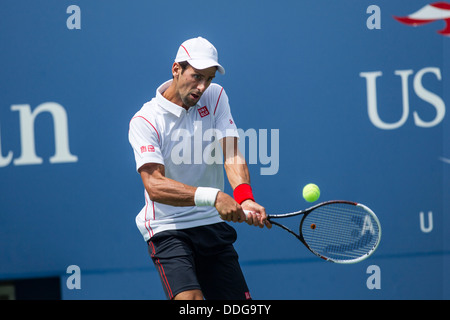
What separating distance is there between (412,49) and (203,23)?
3.97 feet

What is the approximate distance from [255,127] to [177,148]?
2.95 feet

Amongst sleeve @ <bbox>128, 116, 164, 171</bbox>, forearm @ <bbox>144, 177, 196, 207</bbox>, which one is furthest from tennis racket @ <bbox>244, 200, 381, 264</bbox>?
sleeve @ <bbox>128, 116, 164, 171</bbox>

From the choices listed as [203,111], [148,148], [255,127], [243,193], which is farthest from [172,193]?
[255,127]

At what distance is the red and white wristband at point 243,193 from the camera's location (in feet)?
9.40

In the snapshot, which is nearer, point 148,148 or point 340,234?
point 148,148

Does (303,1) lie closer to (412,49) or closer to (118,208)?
(412,49)

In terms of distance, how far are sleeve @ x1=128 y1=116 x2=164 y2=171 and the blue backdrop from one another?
0.80 metres

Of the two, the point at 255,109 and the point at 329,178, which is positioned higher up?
the point at 255,109

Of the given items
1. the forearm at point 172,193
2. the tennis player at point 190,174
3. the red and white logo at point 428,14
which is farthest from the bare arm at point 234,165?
the red and white logo at point 428,14

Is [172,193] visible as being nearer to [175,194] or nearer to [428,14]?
[175,194]

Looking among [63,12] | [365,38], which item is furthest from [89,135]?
[365,38]

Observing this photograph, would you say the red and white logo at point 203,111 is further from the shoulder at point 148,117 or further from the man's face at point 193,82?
the shoulder at point 148,117

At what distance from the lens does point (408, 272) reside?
387cm

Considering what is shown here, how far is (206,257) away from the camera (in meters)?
2.91
